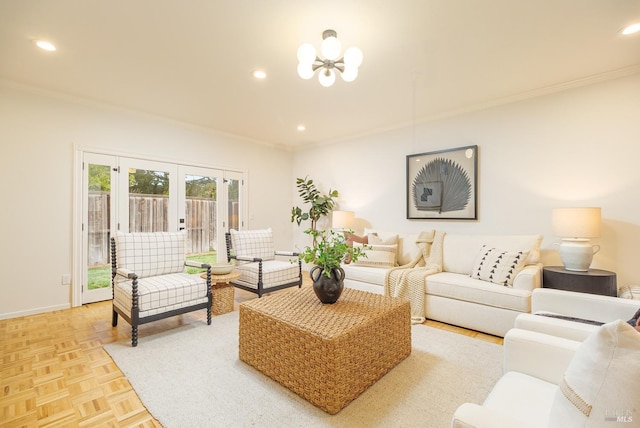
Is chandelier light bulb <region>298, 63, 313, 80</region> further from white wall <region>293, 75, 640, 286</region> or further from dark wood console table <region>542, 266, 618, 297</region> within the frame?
dark wood console table <region>542, 266, 618, 297</region>

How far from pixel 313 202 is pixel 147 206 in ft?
8.54

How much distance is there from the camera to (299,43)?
7.91 feet

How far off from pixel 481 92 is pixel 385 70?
1326mm

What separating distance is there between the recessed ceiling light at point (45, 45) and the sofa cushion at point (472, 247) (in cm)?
447

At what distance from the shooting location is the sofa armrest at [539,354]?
1.25 meters

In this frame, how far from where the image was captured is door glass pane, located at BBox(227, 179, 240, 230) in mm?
5102

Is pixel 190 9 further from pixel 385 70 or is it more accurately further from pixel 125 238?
pixel 125 238

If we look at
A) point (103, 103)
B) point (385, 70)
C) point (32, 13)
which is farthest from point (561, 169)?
point (103, 103)

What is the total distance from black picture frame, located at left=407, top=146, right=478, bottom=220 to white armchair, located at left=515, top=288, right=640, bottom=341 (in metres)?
1.83

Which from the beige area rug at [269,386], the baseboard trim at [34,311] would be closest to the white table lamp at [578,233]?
the beige area rug at [269,386]

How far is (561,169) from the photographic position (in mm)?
3199

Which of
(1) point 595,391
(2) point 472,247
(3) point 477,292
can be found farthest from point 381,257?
(1) point 595,391

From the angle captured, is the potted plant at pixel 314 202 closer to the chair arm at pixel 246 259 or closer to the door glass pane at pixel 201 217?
the door glass pane at pixel 201 217

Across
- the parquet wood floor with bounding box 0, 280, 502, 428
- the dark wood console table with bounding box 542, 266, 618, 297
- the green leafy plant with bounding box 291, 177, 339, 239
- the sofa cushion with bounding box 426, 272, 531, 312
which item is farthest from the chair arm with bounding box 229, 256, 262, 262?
the dark wood console table with bounding box 542, 266, 618, 297
